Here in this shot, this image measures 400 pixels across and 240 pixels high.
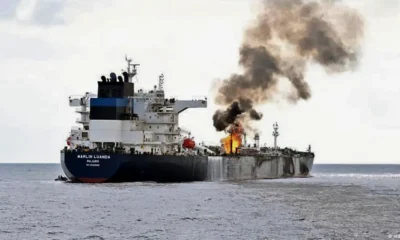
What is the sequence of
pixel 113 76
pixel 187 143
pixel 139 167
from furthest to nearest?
pixel 187 143 → pixel 113 76 → pixel 139 167

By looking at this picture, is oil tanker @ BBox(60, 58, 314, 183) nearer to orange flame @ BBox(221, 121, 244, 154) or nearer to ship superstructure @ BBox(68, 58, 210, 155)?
ship superstructure @ BBox(68, 58, 210, 155)

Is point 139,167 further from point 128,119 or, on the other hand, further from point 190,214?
point 190,214

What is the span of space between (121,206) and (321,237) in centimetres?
2004

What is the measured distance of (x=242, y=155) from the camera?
111812mm

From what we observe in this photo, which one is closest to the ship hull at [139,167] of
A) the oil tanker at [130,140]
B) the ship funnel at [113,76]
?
the oil tanker at [130,140]

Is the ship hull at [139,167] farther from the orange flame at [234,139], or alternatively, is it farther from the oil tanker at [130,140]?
the orange flame at [234,139]

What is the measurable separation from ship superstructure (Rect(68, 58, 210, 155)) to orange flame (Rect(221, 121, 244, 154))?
2497 centimetres

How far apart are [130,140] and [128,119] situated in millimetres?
2097

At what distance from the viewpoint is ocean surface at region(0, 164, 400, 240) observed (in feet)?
156

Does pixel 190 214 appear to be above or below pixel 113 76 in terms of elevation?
below

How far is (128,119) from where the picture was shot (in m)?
86.6

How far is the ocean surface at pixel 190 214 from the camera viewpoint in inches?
1869

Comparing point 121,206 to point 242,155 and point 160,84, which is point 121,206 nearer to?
point 160,84

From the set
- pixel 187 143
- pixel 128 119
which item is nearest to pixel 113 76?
pixel 128 119
